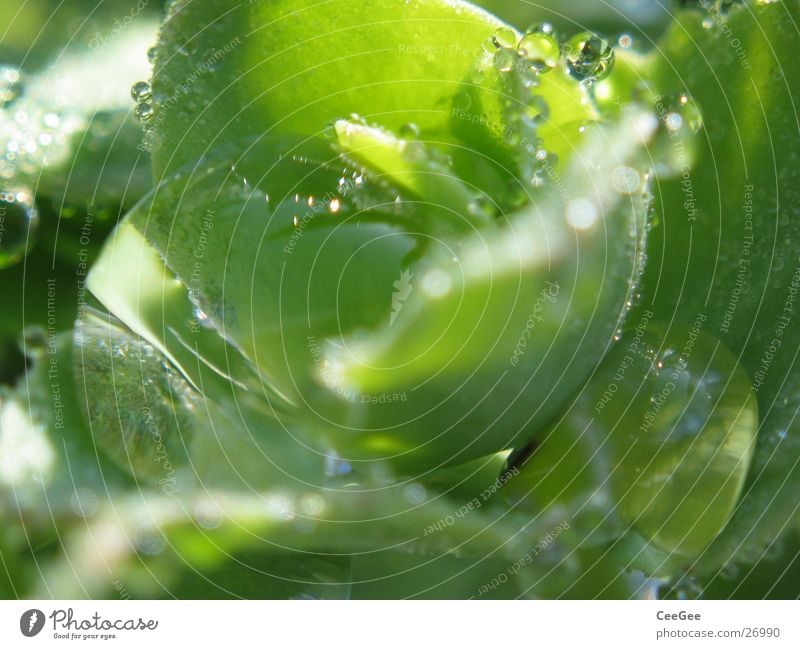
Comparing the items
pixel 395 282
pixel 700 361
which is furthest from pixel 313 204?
pixel 700 361

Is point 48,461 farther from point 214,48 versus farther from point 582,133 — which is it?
point 582,133

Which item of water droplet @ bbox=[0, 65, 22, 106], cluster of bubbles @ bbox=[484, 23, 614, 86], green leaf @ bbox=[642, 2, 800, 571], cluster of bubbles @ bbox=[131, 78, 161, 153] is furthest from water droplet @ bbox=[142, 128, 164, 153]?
green leaf @ bbox=[642, 2, 800, 571]

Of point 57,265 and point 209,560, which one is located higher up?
point 57,265

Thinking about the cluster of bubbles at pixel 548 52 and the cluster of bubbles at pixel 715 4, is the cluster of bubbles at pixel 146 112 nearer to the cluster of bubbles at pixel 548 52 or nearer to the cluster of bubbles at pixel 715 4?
the cluster of bubbles at pixel 548 52
